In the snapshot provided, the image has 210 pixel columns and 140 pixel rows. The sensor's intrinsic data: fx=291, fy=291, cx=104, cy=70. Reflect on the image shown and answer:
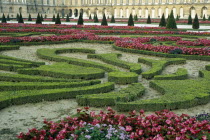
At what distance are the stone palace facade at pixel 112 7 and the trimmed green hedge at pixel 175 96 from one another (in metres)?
49.8

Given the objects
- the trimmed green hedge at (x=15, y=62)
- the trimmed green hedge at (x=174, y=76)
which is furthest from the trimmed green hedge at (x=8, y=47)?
the trimmed green hedge at (x=174, y=76)

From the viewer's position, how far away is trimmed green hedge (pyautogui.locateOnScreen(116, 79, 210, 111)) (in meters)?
6.05

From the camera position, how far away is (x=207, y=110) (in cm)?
633

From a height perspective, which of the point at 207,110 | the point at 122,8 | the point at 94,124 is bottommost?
the point at 207,110

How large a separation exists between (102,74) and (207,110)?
3358 millimetres

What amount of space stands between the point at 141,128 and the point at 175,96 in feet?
8.25

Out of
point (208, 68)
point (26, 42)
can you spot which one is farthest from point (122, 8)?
point (208, 68)

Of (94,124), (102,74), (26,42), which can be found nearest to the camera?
(94,124)

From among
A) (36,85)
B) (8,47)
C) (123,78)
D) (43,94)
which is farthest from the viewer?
(8,47)

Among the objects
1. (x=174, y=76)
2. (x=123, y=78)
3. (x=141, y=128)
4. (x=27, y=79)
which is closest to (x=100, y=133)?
(x=141, y=128)

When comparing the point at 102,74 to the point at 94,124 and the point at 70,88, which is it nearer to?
the point at 70,88

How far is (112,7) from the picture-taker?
223 feet

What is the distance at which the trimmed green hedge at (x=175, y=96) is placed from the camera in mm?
6055

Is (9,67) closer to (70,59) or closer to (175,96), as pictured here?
(70,59)
